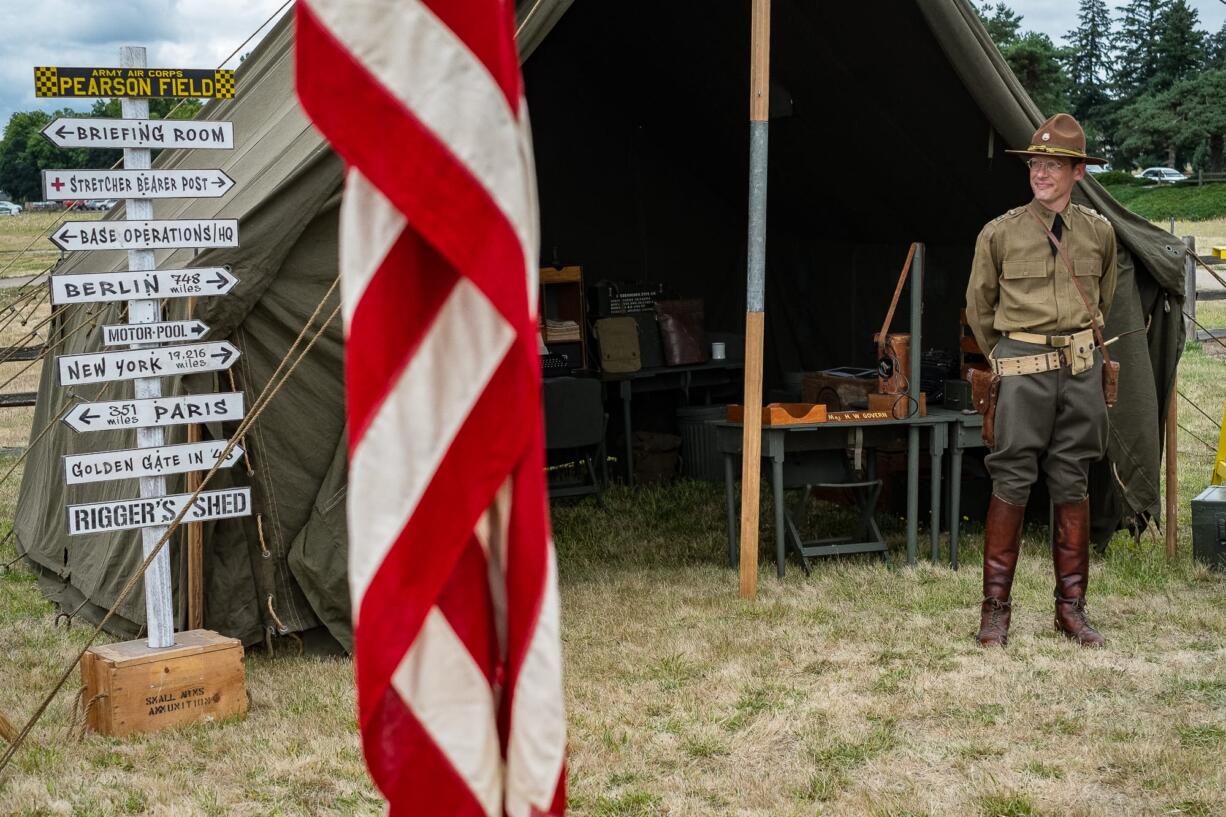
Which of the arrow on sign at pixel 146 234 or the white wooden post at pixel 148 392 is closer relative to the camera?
the arrow on sign at pixel 146 234

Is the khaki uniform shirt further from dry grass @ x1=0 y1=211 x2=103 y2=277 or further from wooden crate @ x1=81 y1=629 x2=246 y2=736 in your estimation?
dry grass @ x1=0 y1=211 x2=103 y2=277

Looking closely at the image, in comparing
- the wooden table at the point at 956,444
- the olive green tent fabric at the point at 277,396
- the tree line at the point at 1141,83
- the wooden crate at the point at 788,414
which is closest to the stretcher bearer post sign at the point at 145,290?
the olive green tent fabric at the point at 277,396

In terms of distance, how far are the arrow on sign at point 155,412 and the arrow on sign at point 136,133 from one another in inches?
29.9

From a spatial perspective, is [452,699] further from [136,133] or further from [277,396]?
[277,396]

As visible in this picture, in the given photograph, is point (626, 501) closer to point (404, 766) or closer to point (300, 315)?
point (300, 315)

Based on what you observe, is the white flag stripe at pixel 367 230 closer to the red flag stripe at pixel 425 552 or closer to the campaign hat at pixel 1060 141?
the red flag stripe at pixel 425 552

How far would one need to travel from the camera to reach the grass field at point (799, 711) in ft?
12.1

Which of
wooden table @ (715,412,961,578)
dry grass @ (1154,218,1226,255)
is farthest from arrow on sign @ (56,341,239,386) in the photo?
dry grass @ (1154,218,1226,255)

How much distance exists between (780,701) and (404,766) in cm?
320

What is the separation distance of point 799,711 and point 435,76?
3.34 metres

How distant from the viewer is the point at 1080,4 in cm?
7300

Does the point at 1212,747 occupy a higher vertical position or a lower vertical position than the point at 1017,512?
lower

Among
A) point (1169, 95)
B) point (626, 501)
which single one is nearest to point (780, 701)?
point (626, 501)

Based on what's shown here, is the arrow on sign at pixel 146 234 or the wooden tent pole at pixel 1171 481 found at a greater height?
the arrow on sign at pixel 146 234
